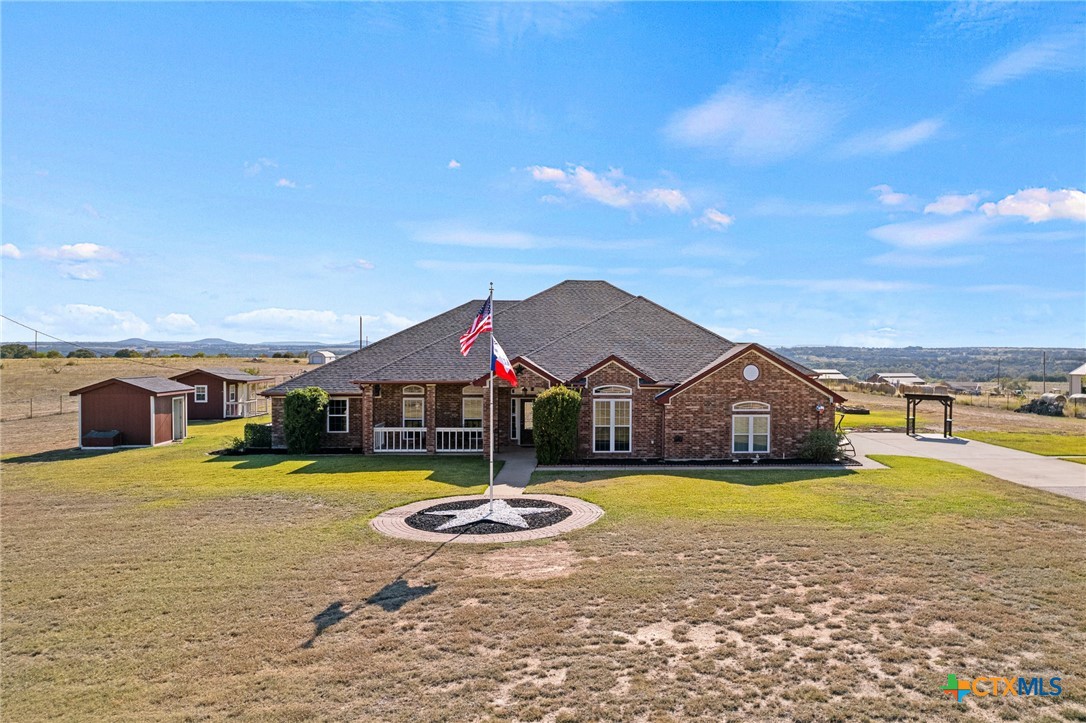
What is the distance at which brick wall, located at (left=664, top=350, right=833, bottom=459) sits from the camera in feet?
72.2

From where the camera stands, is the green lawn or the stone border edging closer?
the stone border edging

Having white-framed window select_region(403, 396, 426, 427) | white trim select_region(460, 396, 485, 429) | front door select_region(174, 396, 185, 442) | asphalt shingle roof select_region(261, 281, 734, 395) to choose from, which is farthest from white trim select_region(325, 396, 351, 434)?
front door select_region(174, 396, 185, 442)

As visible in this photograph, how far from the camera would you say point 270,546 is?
456 inches

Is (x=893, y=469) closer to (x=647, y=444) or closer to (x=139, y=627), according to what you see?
(x=647, y=444)

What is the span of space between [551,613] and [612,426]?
46.4 ft

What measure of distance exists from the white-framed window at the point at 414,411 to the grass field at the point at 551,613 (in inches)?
360

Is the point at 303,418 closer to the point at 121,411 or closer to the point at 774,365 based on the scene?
the point at 121,411

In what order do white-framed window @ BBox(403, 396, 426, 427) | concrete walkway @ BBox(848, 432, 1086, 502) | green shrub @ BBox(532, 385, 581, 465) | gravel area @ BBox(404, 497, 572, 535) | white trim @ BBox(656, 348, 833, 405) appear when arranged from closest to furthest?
gravel area @ BBox(404, 497, 572, 535) < concrete walkway @ BBox(848, 432, 1086, 502) < green shrub @ BBox(532, 385, 581, 465) < white trim @ BBox(656, 348, 833, 405) < white-framed window @ BBox(403, 396, 426, 427)

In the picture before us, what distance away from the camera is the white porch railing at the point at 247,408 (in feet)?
125

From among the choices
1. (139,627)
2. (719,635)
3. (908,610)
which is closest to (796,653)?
(719,635)

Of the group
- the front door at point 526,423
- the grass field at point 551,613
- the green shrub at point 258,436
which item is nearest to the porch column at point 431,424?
the front door at point 526,423

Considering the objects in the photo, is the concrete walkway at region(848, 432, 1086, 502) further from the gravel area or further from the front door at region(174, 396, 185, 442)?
the front door at region(174, 396, 185, 442)

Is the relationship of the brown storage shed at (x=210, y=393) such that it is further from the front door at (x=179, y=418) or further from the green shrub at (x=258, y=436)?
the green shrub at (x=258, y=436)

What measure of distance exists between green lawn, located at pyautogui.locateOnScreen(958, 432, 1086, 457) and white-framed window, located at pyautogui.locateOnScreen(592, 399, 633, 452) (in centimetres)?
1738
